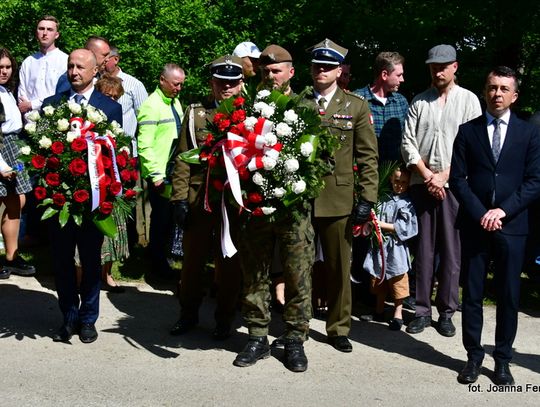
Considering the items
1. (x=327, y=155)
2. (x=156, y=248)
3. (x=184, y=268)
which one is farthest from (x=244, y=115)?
(x=156, y=248)

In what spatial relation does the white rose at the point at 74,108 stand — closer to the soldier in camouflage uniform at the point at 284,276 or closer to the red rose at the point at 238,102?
the red rose at the point at 238,102

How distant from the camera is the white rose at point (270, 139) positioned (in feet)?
20.8

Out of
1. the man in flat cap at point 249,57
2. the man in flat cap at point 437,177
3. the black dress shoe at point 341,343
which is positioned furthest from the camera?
the man in flat cap at point 249,57

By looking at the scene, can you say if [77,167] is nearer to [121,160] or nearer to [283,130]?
[121,160]

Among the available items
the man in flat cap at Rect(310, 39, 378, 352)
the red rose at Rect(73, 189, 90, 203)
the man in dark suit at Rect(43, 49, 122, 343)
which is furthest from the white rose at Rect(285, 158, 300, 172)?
the man in dark suit at Rect(43, 49, 122, 343)

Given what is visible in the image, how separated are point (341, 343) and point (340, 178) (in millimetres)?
1263

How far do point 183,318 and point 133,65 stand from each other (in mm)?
4812

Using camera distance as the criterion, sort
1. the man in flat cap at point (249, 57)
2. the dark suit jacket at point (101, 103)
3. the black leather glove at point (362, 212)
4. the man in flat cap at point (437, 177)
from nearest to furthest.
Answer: the black leather glove at point (362, 212) < the dark suit jacket at point (101, 103) < the man in flat cap at point (437, 177) < the man in flat cap at point (249, 57)

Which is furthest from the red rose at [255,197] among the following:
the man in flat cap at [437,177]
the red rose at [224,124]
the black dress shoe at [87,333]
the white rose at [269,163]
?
the man in flat cap at [437,177]

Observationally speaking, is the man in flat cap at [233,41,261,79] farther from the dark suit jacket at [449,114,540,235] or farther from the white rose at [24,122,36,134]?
the dark suit jacket at [449,114,540,235]

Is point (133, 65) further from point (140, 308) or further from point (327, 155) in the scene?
point (327, 155)

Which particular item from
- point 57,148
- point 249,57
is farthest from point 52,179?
point 249,57

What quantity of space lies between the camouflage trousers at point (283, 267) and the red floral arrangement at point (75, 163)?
1081mm

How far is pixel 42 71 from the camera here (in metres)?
9.63
